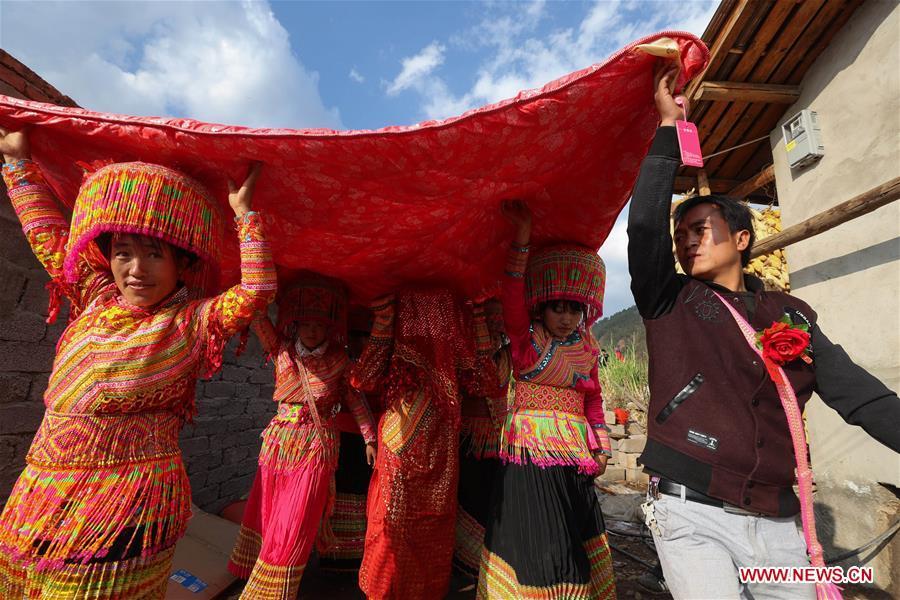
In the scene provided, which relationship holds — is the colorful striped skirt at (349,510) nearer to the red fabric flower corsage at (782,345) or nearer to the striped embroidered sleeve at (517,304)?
the striped embroidered sleeve at (517,304)

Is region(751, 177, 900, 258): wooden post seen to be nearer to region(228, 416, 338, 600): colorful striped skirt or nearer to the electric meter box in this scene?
the electric meter box

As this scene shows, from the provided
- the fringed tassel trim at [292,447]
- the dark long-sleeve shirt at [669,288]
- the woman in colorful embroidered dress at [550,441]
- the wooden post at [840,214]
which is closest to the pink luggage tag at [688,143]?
the dark long-sleeve shirt at [669,288]

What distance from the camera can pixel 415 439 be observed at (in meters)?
2.77

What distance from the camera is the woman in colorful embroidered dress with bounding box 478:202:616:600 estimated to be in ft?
7.02

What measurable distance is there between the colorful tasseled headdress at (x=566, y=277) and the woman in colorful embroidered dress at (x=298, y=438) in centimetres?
133

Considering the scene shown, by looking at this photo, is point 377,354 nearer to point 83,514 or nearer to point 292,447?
point 292,447

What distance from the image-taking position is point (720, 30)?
184 inches

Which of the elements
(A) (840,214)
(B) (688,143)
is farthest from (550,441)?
(A) (840,214)

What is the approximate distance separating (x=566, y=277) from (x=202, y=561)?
124 inches

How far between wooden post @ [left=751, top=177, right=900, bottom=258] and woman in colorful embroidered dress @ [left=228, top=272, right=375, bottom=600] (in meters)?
4.04

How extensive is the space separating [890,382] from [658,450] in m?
3.31

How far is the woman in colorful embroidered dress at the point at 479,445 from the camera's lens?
3.17 meters

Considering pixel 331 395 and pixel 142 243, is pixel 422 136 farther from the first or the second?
pixel 331 395

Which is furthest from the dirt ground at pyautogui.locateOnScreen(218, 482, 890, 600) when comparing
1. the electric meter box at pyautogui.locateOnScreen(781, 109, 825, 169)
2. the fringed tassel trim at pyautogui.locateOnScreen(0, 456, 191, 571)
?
the electric meter box at pyautogui.locateOnScreen(781, 109, 825, 169)
